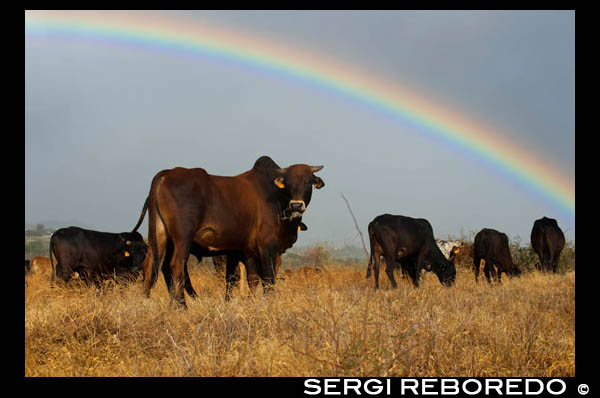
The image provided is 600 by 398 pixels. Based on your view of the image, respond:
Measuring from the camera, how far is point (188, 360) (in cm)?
466

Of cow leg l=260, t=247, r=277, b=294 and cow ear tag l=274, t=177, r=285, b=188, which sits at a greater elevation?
cow ear tag l=274, t=177, r=285, b=188

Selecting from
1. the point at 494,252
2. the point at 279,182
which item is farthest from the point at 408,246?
the point at 279,182

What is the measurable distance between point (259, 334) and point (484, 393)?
7.67ft

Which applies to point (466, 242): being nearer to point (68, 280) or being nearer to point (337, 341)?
point (68, 280)

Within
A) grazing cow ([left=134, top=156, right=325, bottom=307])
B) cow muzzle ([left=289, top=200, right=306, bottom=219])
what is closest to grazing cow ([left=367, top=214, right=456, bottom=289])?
grazing cow ([left=134, top=156, right=325, bottom=307])

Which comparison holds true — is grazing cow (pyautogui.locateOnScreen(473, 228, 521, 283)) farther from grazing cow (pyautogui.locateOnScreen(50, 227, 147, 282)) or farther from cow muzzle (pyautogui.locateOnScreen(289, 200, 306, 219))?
grazing cow (pyautogui.locateOnScreen(50, 227, 147, 282))

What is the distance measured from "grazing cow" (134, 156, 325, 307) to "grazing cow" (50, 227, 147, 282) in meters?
3.56

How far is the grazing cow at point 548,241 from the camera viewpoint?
1892cm

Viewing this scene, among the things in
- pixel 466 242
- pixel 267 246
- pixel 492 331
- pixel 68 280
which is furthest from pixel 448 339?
pixel 466 242

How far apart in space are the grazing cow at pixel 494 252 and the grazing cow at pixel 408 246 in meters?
2.72

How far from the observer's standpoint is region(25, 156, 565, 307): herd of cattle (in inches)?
320

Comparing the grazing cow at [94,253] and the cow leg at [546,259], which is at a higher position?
the grazing cow at [94,253]

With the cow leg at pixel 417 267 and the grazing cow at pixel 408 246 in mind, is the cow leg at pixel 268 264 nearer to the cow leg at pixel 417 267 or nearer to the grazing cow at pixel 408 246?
the grazing cow at pixel 408 246

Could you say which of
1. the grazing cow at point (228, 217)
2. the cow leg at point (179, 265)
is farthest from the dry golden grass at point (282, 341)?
the grazing cow at point (228, 217)
